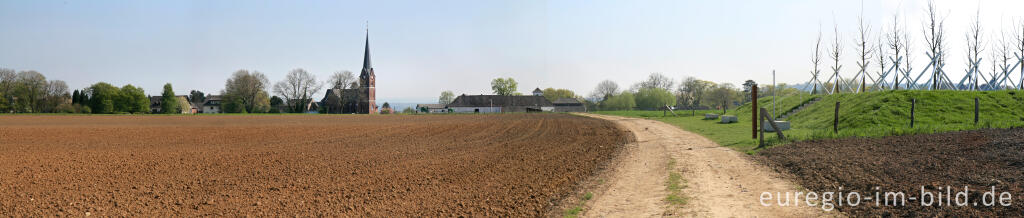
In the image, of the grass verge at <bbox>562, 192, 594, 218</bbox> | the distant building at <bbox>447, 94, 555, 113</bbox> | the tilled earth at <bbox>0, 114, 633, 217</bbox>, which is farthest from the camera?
the distant building at <bbox>447, 94, 555, 113</bbox>

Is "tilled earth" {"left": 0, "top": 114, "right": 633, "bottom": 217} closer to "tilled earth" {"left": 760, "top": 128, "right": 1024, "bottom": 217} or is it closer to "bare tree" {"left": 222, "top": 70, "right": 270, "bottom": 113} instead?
"tilled earth" {"left": 760, "top": 128, "right": 1024, "bottom": 217}

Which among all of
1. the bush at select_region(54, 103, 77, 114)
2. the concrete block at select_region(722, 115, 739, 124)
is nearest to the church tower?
the bush at select_region(54, 103, 77, 114)

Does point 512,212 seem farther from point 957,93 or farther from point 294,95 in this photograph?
point 294,95

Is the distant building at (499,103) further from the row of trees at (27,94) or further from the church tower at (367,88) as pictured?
the row of trees at (27,94)

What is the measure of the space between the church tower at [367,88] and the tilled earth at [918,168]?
325 feet

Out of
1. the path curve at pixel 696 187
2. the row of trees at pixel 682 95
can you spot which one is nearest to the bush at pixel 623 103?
the row of trees at pixel 682 95

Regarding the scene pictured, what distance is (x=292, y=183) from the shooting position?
380 inches

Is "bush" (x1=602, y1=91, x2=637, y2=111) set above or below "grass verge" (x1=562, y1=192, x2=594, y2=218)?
above

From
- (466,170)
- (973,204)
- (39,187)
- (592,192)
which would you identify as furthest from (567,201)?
(39,187)

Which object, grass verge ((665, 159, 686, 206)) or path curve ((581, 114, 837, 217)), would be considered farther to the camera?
grass verge ((665, 159, 686, 206))

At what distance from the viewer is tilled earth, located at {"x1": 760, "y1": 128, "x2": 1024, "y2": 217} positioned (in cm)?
648

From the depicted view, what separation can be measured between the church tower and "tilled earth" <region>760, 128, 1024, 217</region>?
9891cm

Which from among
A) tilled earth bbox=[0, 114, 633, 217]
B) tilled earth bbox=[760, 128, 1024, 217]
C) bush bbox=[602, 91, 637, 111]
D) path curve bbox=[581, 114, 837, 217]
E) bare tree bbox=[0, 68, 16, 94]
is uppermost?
bare tree bbox=[0, 68, 16, 94]

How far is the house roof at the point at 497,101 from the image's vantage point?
11175 centimetres
